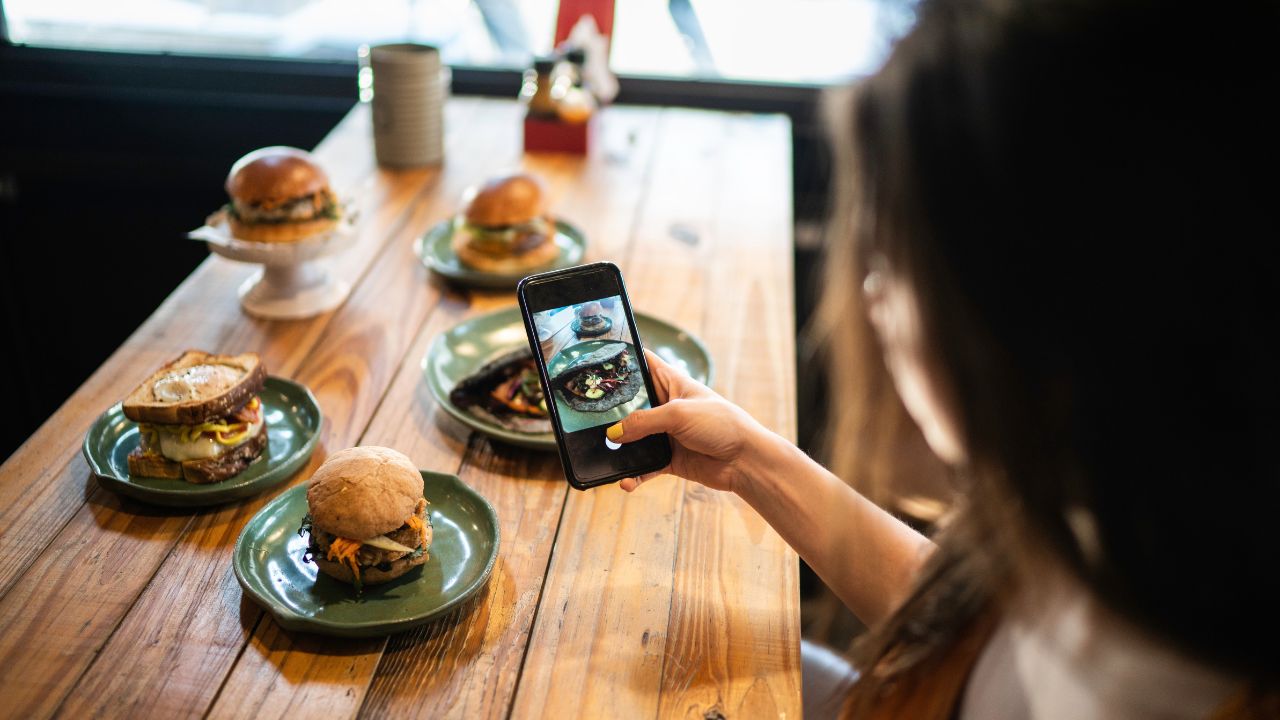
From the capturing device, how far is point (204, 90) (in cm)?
305

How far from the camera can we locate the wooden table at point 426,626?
3.00 feet

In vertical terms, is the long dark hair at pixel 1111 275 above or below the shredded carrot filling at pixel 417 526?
above

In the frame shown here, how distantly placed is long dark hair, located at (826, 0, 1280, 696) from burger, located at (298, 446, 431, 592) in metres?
0.57

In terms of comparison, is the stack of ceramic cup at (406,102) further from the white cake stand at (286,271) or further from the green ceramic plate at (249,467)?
the green ceramic plate at (249,467)

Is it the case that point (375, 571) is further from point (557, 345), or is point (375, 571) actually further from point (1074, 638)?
point (1074, 638)

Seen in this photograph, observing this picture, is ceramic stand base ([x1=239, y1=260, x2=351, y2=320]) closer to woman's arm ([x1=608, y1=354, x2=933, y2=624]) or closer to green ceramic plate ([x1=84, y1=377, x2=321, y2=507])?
green ceramic plate ([x1=84, y1=377, x2=321, y2=507])

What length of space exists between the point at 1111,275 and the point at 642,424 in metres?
0.64

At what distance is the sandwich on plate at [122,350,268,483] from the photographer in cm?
115

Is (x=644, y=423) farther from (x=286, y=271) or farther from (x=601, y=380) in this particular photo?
(x=286, y=271)

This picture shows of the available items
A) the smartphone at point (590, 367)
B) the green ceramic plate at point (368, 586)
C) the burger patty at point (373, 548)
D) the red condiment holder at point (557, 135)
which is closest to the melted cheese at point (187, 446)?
the green ceramic plate at point (368, 586)

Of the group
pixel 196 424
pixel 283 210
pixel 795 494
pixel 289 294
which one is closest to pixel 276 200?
pixel 283 210

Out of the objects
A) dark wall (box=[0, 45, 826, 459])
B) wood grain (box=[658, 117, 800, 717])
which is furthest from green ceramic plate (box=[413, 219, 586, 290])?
dark wall (box=[0, 45, 826, 459])

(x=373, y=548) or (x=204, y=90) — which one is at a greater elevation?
(x=373, y=548)

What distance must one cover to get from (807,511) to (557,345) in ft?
1.12
